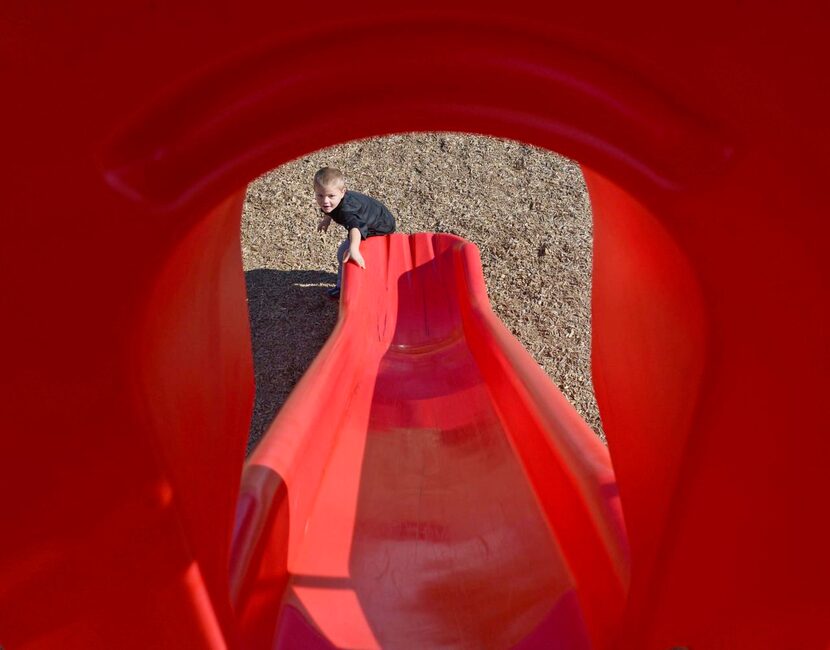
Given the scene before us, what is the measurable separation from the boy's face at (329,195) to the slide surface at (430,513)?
662 mm

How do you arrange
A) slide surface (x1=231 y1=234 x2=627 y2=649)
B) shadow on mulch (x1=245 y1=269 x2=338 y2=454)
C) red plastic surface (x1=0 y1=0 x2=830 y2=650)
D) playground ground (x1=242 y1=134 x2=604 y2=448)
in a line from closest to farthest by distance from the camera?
red plastic surface (x1=0 y1=0 x2=830 y2=650) → slide surface (x1=231 y1=234 x2=627 y2=649) → shadow on mulch (x1=245 y1=269 x2=338 y2=454) → playground ground (x1=242 y1=134 x2=604 y2=448)

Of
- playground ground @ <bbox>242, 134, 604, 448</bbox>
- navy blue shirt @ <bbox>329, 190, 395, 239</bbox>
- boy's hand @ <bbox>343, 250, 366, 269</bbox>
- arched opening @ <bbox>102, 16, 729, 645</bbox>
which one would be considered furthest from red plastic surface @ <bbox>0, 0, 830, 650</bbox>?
navy blue shirt @ <bbox>329, 190, 395, 239</bbox>

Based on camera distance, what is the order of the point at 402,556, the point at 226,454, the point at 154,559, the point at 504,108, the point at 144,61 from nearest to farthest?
the point at 144,61, the point at 504,108, the point at 154,559, the point at 226,454, the point at 402,556

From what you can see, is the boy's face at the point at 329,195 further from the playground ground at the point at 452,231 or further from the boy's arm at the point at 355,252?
the playground ground at the point at 452,231

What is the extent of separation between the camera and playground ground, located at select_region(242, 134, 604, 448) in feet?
9.80

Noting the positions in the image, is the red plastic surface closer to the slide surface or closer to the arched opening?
the arched opening

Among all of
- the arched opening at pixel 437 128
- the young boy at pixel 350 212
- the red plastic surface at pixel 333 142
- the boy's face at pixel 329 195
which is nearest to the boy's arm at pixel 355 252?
the young boy at pixel 350 212

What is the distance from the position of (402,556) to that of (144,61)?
1.35 m

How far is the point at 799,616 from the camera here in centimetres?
119

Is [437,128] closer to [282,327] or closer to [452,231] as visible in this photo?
[282,327]

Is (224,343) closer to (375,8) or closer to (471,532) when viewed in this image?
(375,8)

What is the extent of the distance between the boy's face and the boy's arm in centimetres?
14

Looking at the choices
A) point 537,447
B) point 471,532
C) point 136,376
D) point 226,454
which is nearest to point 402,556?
Answer: point 471,532

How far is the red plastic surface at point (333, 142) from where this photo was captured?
810mm
